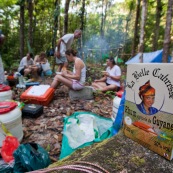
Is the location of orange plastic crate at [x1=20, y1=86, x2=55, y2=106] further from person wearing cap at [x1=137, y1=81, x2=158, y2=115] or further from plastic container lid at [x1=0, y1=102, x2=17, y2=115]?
person wearing cap at [x1=137, y1=81, x2=158, y2=115]

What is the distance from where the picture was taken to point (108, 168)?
112 centimetres

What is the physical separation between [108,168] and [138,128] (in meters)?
0.38

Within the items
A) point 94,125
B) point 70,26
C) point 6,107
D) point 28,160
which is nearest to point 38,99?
point 6,107

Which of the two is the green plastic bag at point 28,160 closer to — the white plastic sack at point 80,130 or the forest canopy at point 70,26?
the white plastic sack at point 80,130

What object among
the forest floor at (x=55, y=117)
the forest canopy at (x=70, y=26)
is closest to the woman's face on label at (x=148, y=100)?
the forest floor at (x=55, y=117)

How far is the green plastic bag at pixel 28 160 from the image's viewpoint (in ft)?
5.53

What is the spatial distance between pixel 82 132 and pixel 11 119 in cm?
92

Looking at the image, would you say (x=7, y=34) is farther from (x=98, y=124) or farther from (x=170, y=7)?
(x=98, y=124)

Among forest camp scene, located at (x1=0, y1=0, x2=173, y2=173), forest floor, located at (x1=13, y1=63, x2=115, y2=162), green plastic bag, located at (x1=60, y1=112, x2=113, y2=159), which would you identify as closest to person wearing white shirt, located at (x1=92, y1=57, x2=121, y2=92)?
forest camp scene, located at (x1=0, y1=0, x2=173, y2=173)

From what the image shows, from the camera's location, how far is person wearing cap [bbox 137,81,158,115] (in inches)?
48.2

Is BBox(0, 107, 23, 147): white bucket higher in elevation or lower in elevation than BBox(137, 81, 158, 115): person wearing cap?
lower

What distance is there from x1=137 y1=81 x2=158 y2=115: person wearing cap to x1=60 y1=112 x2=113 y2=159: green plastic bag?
0.87m

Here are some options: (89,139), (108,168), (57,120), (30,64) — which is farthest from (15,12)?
(108,168)

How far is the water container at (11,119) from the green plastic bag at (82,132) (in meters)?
0.64
